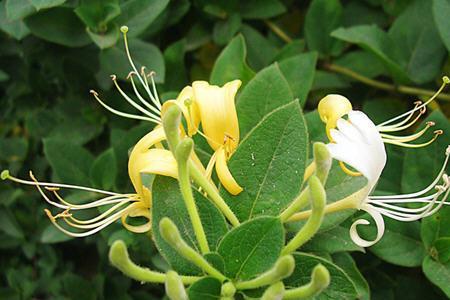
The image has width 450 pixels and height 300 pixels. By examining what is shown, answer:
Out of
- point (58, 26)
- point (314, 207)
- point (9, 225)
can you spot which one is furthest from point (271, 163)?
point (9, 225)

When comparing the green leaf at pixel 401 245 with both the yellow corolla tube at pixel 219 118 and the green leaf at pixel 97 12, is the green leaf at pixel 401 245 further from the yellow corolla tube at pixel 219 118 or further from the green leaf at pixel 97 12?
the green leaf at pixel 97 12

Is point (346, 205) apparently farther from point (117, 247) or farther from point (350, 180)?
point (117, 247)

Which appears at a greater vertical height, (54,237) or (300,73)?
(300,73)

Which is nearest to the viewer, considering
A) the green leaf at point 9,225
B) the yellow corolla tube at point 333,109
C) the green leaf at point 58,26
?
the yellow corolla tube at point 333,109

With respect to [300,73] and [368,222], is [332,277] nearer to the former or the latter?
[368,222]

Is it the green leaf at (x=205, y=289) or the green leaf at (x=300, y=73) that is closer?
the green leaf at (x=205, y=289)

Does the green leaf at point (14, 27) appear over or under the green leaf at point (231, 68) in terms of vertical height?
under

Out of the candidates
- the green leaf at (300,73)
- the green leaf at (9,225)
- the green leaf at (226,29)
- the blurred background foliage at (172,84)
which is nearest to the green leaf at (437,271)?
the blurred background foliage at (172,84)

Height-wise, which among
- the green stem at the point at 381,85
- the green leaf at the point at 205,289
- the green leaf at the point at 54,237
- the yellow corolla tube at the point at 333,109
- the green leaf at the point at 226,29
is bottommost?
the green leaf at the point at 54,237
